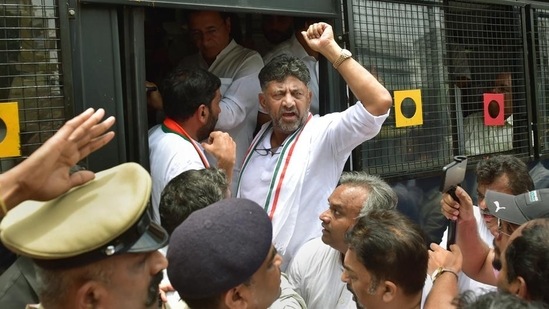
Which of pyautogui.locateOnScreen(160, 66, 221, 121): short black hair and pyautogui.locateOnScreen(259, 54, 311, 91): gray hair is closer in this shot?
pyautogui.locateOnScreen(160, 66, 221, 121): short black hair

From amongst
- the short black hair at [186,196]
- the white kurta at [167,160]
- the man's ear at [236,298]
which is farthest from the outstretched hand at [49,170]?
the white kurta at [167,160]

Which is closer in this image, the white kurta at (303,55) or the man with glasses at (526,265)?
the man with glasses at (526,265)

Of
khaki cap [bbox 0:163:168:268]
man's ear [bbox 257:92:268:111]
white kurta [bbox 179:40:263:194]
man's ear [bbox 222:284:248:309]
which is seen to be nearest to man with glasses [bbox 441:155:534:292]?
man's ear [bbox 257:92:268:111]

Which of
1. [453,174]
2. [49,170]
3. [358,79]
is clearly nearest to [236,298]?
[49,170]

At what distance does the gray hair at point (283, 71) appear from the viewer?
3.48 m

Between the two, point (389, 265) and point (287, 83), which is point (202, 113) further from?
point (389, 265)

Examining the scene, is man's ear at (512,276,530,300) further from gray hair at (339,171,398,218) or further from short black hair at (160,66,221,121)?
short black hair at (160,66,221,121)

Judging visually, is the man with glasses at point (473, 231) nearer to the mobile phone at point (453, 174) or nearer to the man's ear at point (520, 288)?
the mobile phone at point (453, 174)

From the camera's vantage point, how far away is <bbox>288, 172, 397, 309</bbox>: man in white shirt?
2.96 m

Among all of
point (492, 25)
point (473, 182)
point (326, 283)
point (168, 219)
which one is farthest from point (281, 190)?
point (492, 25)

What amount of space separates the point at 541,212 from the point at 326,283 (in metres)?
0.90

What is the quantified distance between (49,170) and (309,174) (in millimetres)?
1786

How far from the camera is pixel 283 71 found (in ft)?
11.4

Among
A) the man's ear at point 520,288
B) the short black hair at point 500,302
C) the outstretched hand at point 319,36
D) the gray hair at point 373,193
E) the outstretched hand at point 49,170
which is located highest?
the outstretched hand at point 319,36
